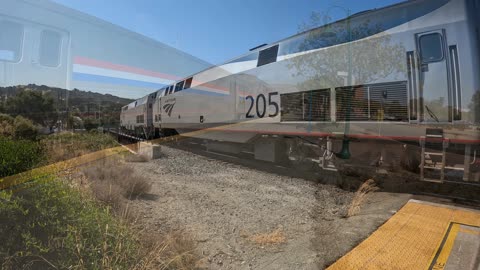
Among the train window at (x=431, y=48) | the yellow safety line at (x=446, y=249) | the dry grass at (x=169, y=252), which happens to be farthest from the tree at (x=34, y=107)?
the train window at (x=431, y=48)

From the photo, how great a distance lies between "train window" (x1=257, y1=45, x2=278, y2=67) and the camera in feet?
10.5

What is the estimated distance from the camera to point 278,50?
3.17m

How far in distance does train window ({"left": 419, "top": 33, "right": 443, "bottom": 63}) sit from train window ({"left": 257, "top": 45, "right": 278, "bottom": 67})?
5.13 ft

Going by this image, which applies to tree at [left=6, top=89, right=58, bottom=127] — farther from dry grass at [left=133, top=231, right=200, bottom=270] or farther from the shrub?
dry grass at [left=133, top=231, right=200, bottom=270]

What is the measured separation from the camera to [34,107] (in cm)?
177

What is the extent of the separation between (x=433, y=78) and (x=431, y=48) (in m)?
0.31

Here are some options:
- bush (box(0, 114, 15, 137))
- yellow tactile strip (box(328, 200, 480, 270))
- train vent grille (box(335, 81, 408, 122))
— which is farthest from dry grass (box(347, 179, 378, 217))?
bush (box(0, 114, 15, 137))

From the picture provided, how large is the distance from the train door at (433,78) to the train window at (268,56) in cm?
153

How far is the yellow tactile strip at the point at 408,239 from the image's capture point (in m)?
2.63

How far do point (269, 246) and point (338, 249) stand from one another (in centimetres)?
68

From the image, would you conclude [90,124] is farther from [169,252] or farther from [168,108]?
[168,108]

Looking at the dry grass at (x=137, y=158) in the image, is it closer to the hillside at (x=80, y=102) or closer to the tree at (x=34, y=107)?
the hillside at (x=80, y=102)

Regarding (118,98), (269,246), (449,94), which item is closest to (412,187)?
(449,94)

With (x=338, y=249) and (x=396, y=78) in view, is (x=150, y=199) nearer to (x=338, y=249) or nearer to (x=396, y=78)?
(x=338, y=249)
